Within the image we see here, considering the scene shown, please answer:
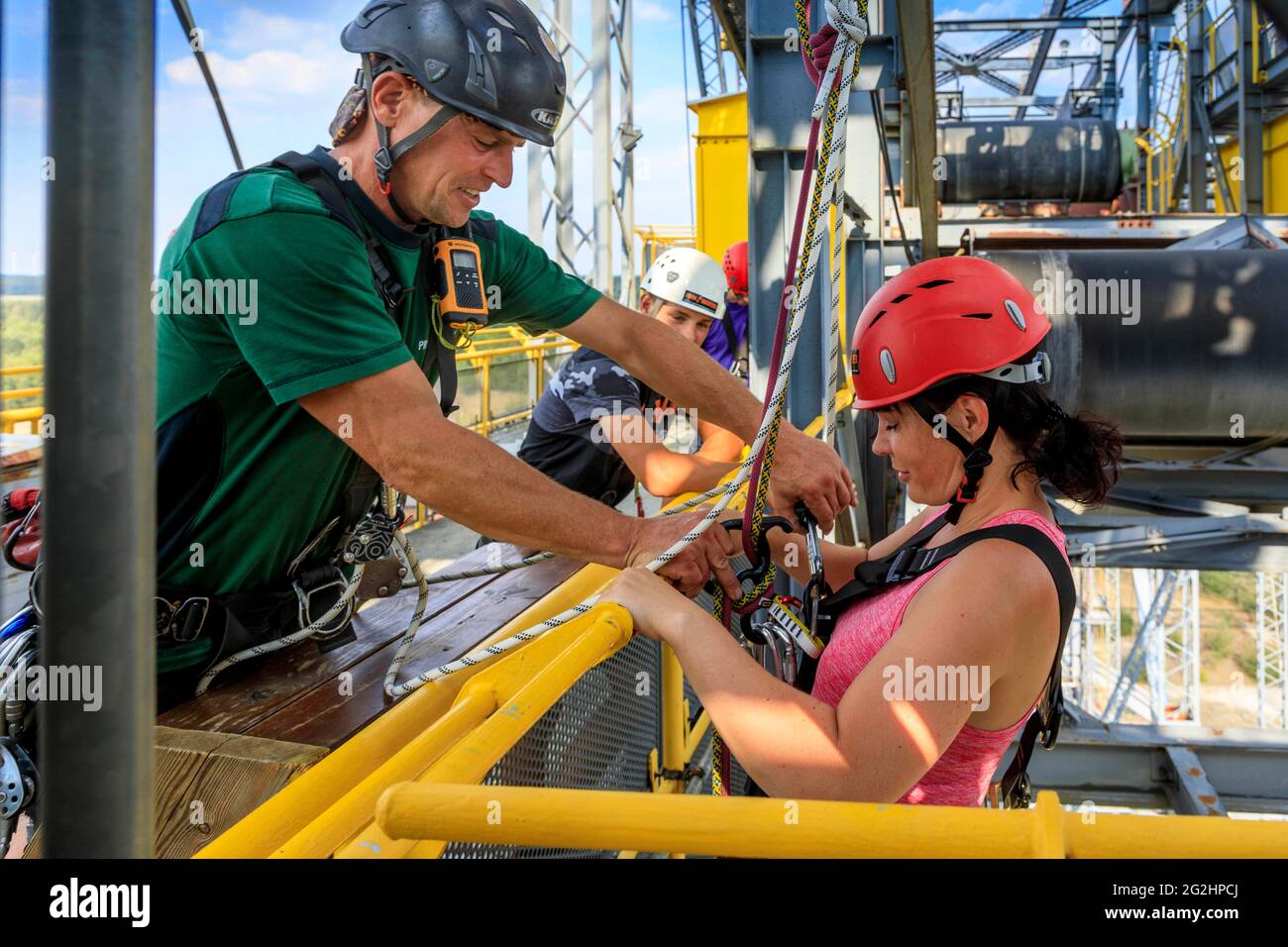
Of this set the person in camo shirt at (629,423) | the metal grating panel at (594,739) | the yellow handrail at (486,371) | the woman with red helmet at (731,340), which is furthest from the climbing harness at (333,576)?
the yellow handrail at (486,371)

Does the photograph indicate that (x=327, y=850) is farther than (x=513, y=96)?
No

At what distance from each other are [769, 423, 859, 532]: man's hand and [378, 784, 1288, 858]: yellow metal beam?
64.9 inches

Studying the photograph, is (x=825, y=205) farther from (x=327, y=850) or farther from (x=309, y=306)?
(x=327, y=850)

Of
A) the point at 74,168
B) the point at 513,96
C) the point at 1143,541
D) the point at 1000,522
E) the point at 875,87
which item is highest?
the point at 875,87

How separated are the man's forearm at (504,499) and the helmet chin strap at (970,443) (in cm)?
72

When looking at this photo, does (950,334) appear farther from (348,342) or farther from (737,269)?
(737,269)

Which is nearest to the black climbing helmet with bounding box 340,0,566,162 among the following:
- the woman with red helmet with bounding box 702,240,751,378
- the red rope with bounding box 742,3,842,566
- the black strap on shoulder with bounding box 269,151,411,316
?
the black strap on shoulder with bounding box 269,151,411,316

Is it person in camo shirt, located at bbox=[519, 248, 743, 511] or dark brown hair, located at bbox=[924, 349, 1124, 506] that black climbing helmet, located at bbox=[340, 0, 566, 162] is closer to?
dark brown hair, located at bbox=[924, 349, 1124, 506]

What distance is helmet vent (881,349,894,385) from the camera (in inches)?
88.7

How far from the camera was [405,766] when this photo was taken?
156 centimetres

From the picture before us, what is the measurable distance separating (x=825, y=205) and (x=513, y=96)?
810 millimetres

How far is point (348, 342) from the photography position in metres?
2.10

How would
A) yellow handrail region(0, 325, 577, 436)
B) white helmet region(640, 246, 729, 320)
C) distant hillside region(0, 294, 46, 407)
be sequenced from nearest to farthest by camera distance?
distant hillside region(0, 294, 46, 407), white helmet region(640, 246, 729, 320), yellow handrail region(0, 325, 577, 436)

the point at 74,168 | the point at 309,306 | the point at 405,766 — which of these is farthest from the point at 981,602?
the point at 74,168
